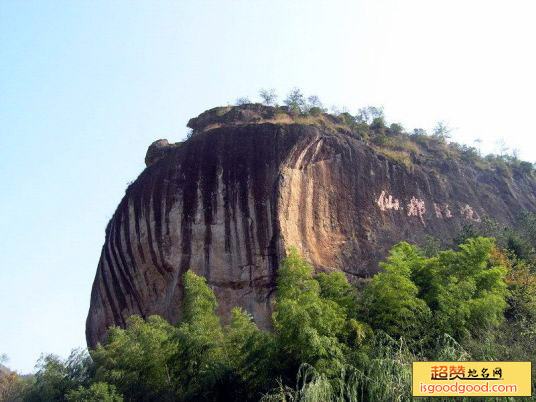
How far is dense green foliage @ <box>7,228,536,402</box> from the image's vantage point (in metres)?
12.7

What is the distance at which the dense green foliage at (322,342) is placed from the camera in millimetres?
12727

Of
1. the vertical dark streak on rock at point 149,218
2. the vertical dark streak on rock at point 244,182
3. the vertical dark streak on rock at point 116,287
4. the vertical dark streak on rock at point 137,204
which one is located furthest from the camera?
the vertical dark streak on rock at point 116,287

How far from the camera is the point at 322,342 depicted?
12898 mm

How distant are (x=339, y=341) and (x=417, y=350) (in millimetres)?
1550

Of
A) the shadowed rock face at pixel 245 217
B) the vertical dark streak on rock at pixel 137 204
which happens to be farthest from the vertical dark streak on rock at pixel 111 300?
the vertical dark streak on rock at pixel 137 204

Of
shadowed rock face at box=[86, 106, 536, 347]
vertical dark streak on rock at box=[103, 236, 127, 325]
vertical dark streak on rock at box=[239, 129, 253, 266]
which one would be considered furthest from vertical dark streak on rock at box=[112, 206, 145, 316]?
vertical dark streak on rock at box=[239, 129, 253, 266]

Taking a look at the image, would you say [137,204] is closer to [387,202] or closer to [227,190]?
[227,190]

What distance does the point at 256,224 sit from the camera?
810 inches

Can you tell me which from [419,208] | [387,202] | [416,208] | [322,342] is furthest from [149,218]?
[322,342]

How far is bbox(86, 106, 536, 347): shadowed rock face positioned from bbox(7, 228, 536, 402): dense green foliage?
10.3 ft

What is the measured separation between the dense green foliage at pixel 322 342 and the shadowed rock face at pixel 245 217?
314 centimetres

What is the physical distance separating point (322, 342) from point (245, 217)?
823cm

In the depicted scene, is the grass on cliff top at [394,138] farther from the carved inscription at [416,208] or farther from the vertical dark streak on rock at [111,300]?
the vertical dark streak on rock at [111,300]

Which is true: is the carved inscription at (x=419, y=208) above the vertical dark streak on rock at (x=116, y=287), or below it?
above
